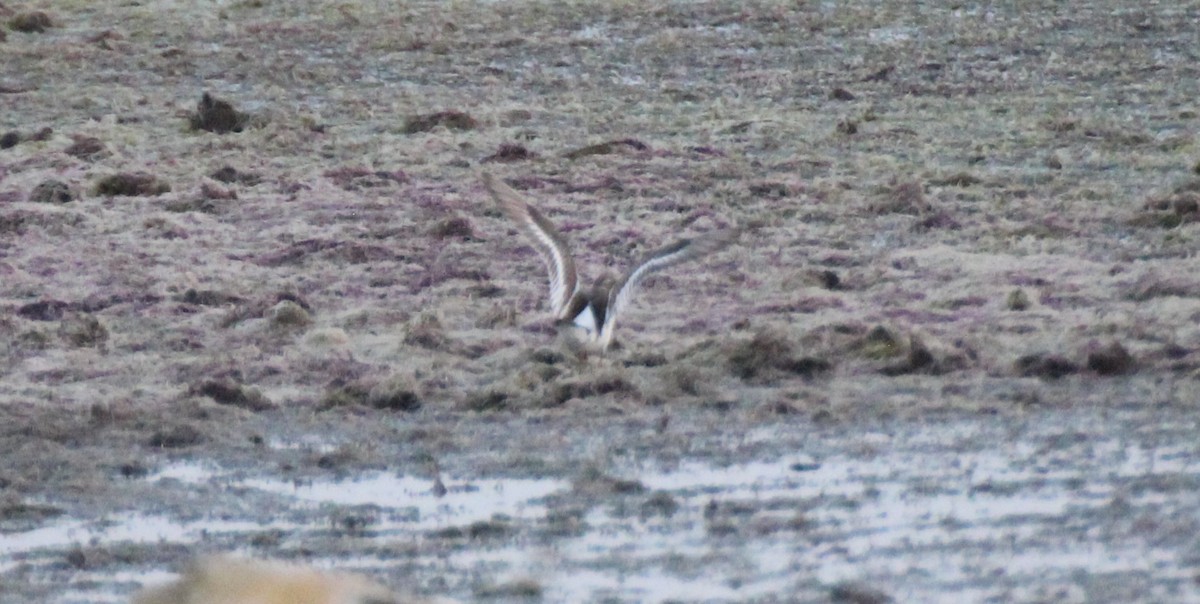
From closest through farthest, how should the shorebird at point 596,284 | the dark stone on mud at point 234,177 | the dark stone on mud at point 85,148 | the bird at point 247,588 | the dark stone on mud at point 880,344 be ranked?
the bird at point 247,588 → the dark stone on mud at point 880,344 → the shorebird at point 596,284 → the dark stone on mud at point 234,177 → the dark stone on mud at point 85,148

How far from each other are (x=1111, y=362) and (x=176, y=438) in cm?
375

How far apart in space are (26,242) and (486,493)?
21.0 feet

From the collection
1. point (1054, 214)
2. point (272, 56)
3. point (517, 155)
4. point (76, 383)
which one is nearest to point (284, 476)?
point (76, 383)

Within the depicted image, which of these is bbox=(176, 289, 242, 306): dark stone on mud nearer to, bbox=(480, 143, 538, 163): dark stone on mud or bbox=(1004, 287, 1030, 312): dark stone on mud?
bbox=(1004, 287, 1030, 312): dark stone on mud

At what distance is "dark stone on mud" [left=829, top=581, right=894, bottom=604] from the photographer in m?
6.56

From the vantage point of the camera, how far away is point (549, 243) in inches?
426

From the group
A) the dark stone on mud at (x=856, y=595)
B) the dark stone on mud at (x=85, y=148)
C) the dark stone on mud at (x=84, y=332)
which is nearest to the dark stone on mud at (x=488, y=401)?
the dark stone on mud at (x=84, y=332)

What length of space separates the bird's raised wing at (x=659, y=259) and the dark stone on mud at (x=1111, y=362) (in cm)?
171

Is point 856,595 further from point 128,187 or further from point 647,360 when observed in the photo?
point 128,187

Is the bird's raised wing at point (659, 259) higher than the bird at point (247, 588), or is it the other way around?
the bird at point (247, 588)

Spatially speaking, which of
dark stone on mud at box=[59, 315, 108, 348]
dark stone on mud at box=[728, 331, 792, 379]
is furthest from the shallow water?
dark stone on mud at box=[59, 315, 108, 348]

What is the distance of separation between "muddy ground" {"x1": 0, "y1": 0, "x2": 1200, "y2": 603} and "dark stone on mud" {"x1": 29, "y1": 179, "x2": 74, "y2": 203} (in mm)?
32

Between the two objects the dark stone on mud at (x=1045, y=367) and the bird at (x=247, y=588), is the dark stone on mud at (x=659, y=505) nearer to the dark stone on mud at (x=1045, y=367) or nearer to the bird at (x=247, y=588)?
the dark stone on mud at (x=1045, y=367)

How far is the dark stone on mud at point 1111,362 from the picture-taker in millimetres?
9656
